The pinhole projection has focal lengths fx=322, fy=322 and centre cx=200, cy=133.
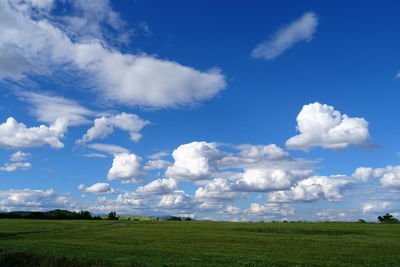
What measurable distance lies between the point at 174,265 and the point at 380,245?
1341 inches

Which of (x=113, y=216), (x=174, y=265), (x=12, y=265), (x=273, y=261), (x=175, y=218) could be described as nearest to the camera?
(x=12, y=265)

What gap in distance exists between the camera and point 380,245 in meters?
45.3

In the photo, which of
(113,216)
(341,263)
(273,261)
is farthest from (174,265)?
(113,216)

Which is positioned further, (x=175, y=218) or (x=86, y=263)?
(x=175, y=218)

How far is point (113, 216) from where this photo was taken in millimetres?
156500

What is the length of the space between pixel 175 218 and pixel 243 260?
11188cm

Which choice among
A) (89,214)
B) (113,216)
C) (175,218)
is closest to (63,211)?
(89,214)

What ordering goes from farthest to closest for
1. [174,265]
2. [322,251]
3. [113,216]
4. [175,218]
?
[113,216] → [175,218] → [322,251] → [174,265]

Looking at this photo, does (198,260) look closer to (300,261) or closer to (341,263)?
(300,261)

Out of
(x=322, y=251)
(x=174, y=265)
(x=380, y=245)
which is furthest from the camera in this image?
(x=380, y=245)

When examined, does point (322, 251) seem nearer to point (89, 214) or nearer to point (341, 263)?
point (341, 263)

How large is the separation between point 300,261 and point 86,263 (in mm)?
19350

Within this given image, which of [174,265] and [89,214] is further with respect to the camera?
[89,214]

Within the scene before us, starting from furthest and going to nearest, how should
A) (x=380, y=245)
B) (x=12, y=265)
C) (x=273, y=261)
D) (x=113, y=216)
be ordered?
1. (x=113, y=216)
2. (x=380, y=245)
3. (x=273, y=261)
4. (x=12, y=265)
